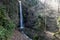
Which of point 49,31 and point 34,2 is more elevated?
point 34,2

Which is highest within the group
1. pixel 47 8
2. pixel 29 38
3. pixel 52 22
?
pixel 47 8

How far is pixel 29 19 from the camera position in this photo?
45.3 feet

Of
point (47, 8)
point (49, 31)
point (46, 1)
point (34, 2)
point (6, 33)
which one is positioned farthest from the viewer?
point (34, 2)

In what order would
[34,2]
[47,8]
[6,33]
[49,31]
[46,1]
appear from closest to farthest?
[6,33]
[49,31]
[47,8]
[46,1]
[34,2]

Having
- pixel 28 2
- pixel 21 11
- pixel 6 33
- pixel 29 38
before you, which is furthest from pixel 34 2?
pixel 6 33

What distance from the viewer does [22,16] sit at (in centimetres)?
1419

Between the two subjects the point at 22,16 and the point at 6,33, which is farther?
the point at 22,16

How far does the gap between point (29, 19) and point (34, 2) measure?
79.0 inches

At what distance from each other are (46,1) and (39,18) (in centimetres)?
266

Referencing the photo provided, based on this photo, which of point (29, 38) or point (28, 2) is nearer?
point (29, 38)

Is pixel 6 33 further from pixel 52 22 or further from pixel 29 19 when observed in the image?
pixel 29 19

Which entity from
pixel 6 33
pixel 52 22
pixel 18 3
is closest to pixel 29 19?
pixel 18 3

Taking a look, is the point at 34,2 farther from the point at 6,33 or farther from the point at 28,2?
the point at 6,33

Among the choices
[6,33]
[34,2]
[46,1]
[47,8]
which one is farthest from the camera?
[34,2]
